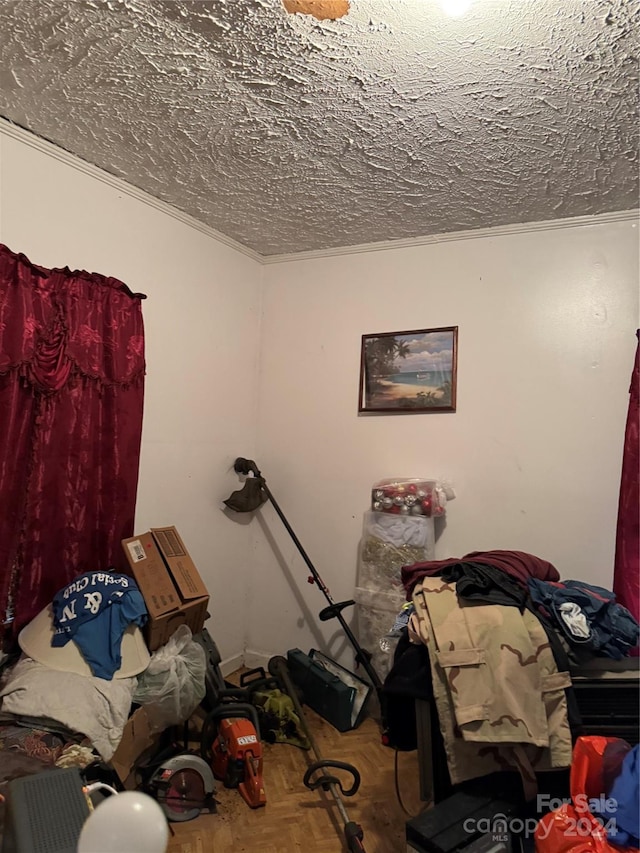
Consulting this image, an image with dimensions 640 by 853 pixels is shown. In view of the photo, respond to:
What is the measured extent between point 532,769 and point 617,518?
4.58 feet

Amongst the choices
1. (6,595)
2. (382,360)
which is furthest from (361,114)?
(6,595)

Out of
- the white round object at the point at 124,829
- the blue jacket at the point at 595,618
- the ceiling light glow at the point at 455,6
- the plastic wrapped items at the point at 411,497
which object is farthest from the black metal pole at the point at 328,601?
the ceiling light glow at the point at 455,6

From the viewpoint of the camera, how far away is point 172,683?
6.89 feet

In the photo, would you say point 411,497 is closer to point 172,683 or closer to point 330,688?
point 330,688

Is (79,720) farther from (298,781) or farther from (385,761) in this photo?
(385,761)

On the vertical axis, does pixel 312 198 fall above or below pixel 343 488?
above

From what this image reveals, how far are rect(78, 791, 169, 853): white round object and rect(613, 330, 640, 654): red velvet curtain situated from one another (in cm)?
214

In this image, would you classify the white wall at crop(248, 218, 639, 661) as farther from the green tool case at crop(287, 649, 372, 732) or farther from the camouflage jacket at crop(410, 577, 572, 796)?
the camouflage jacket at crop(410, 577, 572, 796)

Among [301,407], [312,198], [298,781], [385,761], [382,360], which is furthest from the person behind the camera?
[301,407]

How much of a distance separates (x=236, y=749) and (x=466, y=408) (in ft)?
6.25

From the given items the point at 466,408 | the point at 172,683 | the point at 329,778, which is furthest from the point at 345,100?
the point at 329,778

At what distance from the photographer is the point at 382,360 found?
3082 millimetres

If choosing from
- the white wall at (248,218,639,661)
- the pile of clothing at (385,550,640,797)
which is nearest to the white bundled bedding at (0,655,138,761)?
the pile of clothing at (385,550,640,797)

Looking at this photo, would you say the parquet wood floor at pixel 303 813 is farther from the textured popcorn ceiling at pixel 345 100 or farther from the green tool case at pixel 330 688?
the textured popcorn ceiling at pixel 345 100
